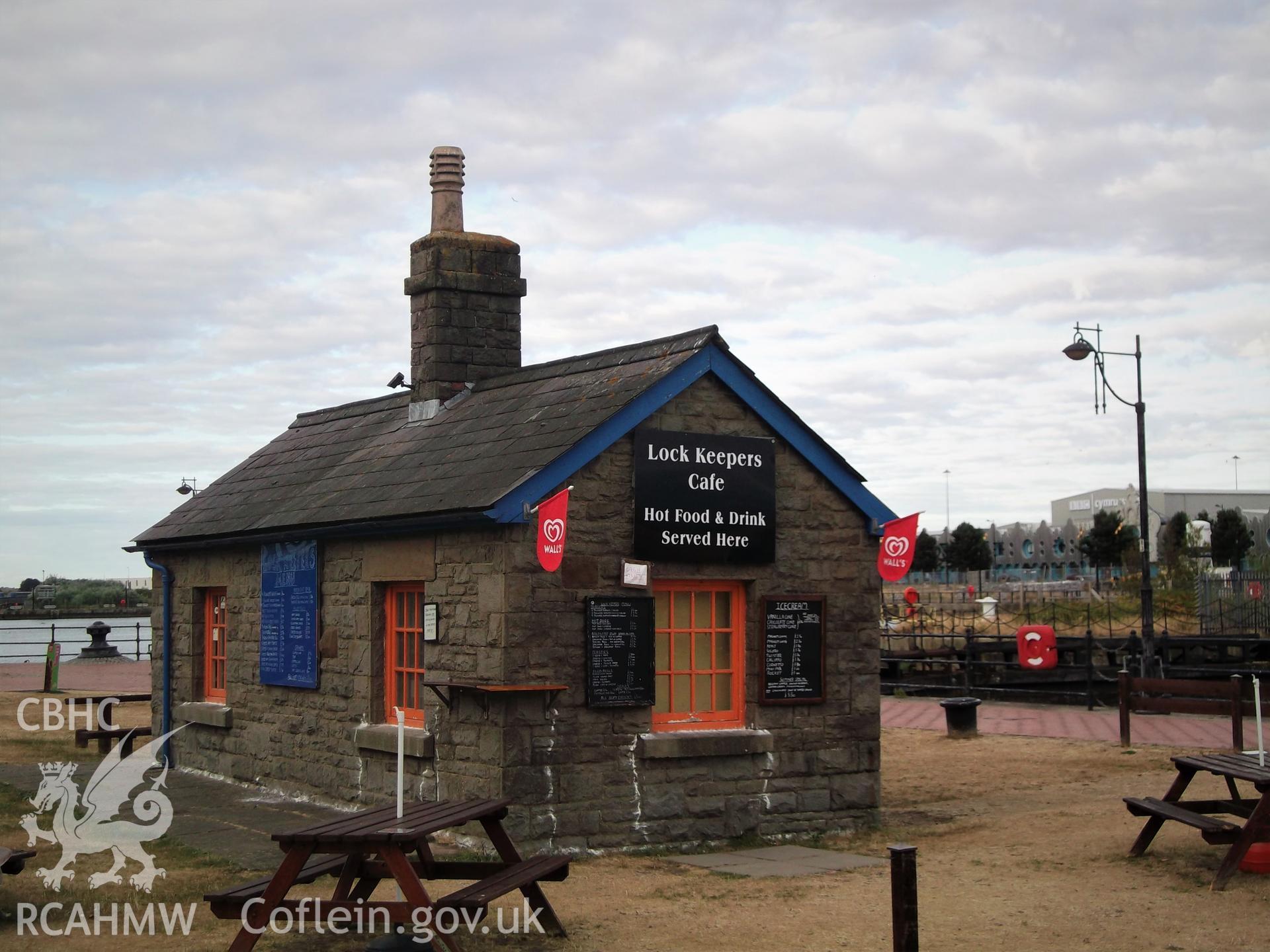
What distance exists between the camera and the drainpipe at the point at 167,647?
17000 mm

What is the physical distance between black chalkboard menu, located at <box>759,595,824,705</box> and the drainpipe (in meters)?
8.32

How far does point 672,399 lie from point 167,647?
8426 mm

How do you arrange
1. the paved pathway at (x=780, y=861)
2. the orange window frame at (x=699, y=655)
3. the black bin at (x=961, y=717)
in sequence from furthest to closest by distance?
the black bin at (x=961, y=717) < the orange window frame at (x=699, y=655) < the paved pathway at (x=780, y=861)

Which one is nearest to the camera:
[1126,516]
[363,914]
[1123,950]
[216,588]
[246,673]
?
[363,914]

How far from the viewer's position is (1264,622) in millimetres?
34906

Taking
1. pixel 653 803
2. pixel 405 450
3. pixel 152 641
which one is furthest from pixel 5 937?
pixel 152 641

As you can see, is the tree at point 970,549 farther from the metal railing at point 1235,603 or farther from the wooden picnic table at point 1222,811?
the wooden picnic table at point 1222,811

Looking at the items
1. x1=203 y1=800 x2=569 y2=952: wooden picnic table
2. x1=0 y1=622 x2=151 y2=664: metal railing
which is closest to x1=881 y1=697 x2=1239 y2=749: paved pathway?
x1=203 y1=800 x2=569 y2=952: wooden picnic table

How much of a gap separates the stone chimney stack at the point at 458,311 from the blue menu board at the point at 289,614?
2.04 meters

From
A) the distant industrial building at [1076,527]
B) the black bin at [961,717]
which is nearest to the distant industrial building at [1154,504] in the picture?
the distant industrial building at [1076,527]

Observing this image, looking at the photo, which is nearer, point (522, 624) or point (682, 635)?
point (522, 624)

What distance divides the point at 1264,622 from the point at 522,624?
29.2 meters

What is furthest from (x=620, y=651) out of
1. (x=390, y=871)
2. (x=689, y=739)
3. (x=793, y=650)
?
(x=390, y=871)

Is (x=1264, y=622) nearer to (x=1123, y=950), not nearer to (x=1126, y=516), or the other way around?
(x=1123, y=950)
